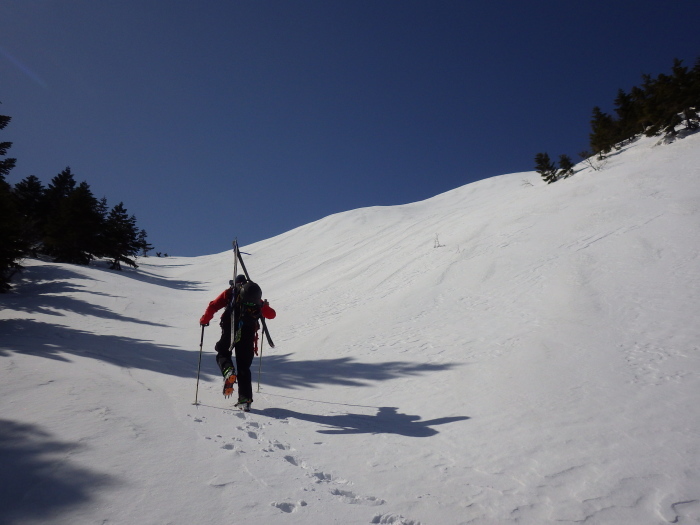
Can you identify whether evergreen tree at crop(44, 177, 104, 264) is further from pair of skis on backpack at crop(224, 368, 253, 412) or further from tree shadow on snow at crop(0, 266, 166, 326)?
pair of skis on backpack at crop(224, 368, 253, 412)

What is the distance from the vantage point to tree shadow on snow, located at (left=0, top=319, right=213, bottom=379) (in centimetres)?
732

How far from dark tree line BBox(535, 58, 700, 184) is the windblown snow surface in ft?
36.3

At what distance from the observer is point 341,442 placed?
428 centimetres

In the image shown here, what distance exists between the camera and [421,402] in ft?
18.8

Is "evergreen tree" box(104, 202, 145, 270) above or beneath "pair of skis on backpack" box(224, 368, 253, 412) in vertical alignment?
above

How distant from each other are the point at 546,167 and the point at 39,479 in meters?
30.2

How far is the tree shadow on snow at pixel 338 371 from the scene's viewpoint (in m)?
7.00

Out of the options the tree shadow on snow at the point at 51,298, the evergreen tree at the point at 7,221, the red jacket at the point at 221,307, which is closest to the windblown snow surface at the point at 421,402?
the tree shadow on snow at the point at 51,298

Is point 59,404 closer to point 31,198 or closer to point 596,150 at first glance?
point 596,150

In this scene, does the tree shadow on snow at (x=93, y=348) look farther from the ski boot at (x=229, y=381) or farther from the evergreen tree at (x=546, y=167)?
the evergreen tree at (x=546, y=167)

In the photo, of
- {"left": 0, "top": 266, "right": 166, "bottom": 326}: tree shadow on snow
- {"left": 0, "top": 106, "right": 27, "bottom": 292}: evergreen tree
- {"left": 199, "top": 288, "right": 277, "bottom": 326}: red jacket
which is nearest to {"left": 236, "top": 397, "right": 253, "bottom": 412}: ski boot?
{"left": 199, "top": 288, "right": 277, "bottom": 326}: red jacket

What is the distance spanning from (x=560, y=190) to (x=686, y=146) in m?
6.73

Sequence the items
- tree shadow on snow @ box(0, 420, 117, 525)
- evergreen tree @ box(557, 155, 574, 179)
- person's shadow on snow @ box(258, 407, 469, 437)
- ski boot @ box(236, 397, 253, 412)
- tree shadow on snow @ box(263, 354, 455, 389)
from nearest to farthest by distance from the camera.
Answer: tree shadow on snow @ box(0, 420, 117, 525), person's shadow on snow @ box(258, 407, 469, 437), ski boot @ box(236, 397, 253, 412), tree shadow on snow @ box(263, 354, 455, 389), evergreen tree @ box(557, 155, 574, 179)

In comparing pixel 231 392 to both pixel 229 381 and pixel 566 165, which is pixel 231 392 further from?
pixel 566 165
